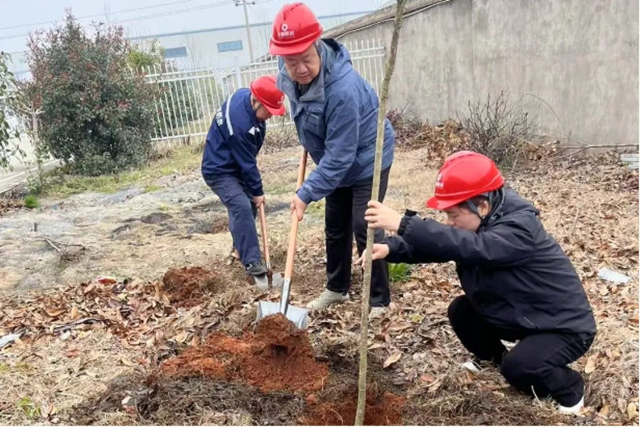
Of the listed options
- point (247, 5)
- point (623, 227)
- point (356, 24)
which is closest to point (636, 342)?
point (623, 227)

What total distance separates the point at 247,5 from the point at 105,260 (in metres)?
40.8

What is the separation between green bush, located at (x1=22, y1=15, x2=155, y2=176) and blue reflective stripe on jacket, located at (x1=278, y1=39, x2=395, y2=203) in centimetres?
786

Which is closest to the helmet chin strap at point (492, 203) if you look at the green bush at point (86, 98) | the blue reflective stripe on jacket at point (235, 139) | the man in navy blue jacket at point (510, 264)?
the man in navy blue jacket at point (510, 264)

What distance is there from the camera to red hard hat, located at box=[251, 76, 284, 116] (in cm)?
409

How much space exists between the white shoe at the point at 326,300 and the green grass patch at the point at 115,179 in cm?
559

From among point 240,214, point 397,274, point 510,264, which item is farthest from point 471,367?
point 240,214

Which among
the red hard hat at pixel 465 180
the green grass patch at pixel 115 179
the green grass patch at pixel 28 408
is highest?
the red hard hat at pixel 465 180

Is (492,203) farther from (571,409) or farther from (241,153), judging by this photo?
(241,153)

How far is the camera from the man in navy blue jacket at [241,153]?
166 inches

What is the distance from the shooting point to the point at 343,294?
403cm

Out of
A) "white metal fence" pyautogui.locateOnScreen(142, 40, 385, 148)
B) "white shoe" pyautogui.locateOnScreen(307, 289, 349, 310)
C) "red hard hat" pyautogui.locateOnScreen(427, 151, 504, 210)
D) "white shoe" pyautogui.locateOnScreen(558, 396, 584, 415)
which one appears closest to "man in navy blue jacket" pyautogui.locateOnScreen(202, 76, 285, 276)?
"white shoe" pyautogui.locateOnScreen(307, 289, 349, 310)

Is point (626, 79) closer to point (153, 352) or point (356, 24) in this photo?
point (153, 352)

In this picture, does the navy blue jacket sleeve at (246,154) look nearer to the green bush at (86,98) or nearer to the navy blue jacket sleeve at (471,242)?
the navy blue jacket sleeve at (471,242)

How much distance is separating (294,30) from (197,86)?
11.5 metres
